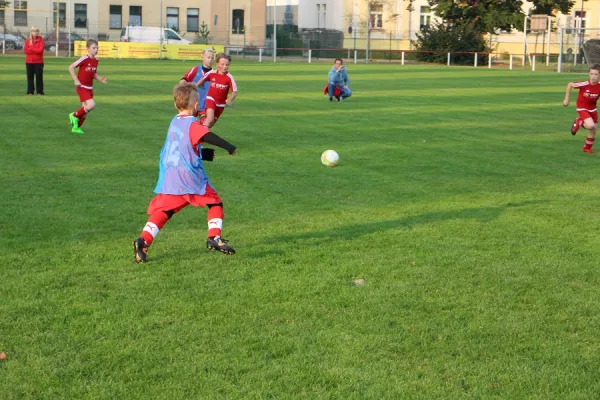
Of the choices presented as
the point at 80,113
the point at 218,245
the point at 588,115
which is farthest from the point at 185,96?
the point at 588,115

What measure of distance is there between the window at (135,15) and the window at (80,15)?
3592 mm

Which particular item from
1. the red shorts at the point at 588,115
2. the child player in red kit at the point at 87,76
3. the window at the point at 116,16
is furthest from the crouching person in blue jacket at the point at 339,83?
the window at the point at 116,16

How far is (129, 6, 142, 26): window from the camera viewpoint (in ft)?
228

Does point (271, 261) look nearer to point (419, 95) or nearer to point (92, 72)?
point (92, 72)

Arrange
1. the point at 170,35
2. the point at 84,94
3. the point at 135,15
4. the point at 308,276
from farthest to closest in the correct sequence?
the point at 135,15 → the point at 170,35 → the point at 84,94 → the point at 308,276

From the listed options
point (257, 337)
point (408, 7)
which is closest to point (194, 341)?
point (257, 337)

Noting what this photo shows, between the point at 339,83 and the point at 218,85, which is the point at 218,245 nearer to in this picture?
the point at 218,85

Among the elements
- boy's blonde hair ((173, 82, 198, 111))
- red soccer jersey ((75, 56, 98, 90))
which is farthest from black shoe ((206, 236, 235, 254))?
red soccer jersey ((75, 56, 98, 90))

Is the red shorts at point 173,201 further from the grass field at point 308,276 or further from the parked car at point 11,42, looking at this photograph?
the parked car at point 11,42

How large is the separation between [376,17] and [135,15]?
779 inches

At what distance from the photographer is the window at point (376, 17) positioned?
72.1 meters

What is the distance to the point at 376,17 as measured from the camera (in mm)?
72438

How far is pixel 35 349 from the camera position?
5.36 m

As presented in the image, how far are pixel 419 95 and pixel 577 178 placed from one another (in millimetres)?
16441
